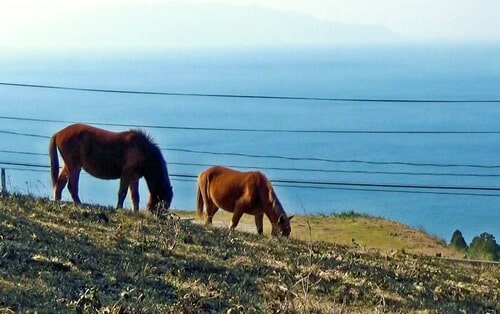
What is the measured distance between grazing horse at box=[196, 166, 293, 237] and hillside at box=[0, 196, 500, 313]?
4212 millimetres

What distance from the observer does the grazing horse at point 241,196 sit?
49.4 ft

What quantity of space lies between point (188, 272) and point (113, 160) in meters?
7.66

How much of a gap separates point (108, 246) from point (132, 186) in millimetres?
7120

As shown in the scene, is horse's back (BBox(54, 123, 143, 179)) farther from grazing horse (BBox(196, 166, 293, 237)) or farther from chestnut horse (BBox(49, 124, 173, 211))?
grazing horse (BBox(196, 166, 293, 237))

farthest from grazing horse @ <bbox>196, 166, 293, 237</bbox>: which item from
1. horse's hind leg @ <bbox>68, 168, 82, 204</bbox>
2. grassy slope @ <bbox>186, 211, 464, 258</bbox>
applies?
grassy slope @ <bbox>186, 211, 464, 258</bbox>

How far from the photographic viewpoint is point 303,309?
5.50 metres

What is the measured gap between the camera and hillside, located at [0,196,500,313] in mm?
5609

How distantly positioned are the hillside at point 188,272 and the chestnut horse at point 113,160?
11.4 feet

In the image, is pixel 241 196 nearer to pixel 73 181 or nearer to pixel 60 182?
pixel 73 181

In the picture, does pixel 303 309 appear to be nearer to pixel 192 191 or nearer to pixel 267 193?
pixel 267 193

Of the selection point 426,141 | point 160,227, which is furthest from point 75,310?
point 426,141

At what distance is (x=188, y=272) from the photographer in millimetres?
7125

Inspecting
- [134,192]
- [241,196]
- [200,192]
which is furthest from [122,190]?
[200,192]

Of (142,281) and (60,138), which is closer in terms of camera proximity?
(142,281)
